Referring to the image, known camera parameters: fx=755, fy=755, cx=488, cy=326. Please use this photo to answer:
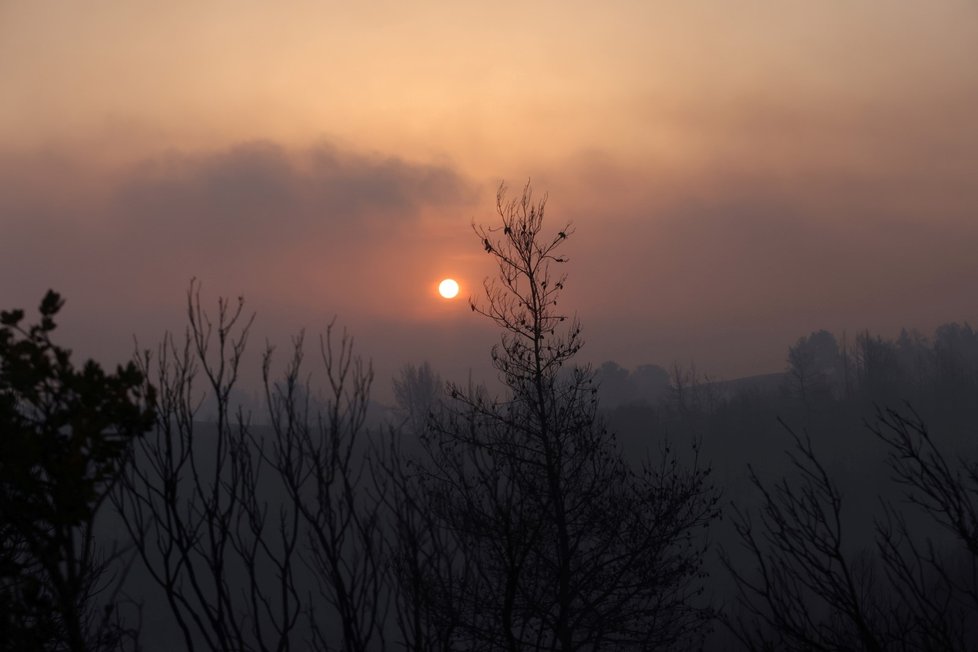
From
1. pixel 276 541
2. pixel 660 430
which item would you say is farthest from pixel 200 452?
pixel 660 430

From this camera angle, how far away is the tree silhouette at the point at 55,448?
15.0 feet

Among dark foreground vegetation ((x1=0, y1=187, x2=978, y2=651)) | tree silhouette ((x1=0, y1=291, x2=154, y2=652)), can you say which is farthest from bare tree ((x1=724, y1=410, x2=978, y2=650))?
tree silhouette ((x1=0, y1=291, x2=154, y2=652))

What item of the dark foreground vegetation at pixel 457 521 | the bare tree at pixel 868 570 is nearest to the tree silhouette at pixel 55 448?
the dark foreground vegetation at pixel 457 521

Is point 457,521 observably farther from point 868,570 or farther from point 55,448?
point 868,570

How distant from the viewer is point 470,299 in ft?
42.3

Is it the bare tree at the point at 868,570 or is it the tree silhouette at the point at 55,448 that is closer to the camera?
the tree silhouette at the point at 55,448

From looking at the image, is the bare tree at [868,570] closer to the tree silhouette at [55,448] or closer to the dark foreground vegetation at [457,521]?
the dark foreground vegetation at [457,521]

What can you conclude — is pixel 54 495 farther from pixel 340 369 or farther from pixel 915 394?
pixel 915 394

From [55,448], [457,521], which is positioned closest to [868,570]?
[457,521]

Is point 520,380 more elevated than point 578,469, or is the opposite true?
point 520,380

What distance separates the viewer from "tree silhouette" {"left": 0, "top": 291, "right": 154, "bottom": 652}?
4562 mm

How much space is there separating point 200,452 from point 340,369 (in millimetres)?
68398

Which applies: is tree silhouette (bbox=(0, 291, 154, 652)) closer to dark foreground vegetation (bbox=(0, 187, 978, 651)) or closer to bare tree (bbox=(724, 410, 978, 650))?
dark foreground vegetation (bbox=(0, 187, 978, 651))

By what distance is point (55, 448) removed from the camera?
15.9 feet
